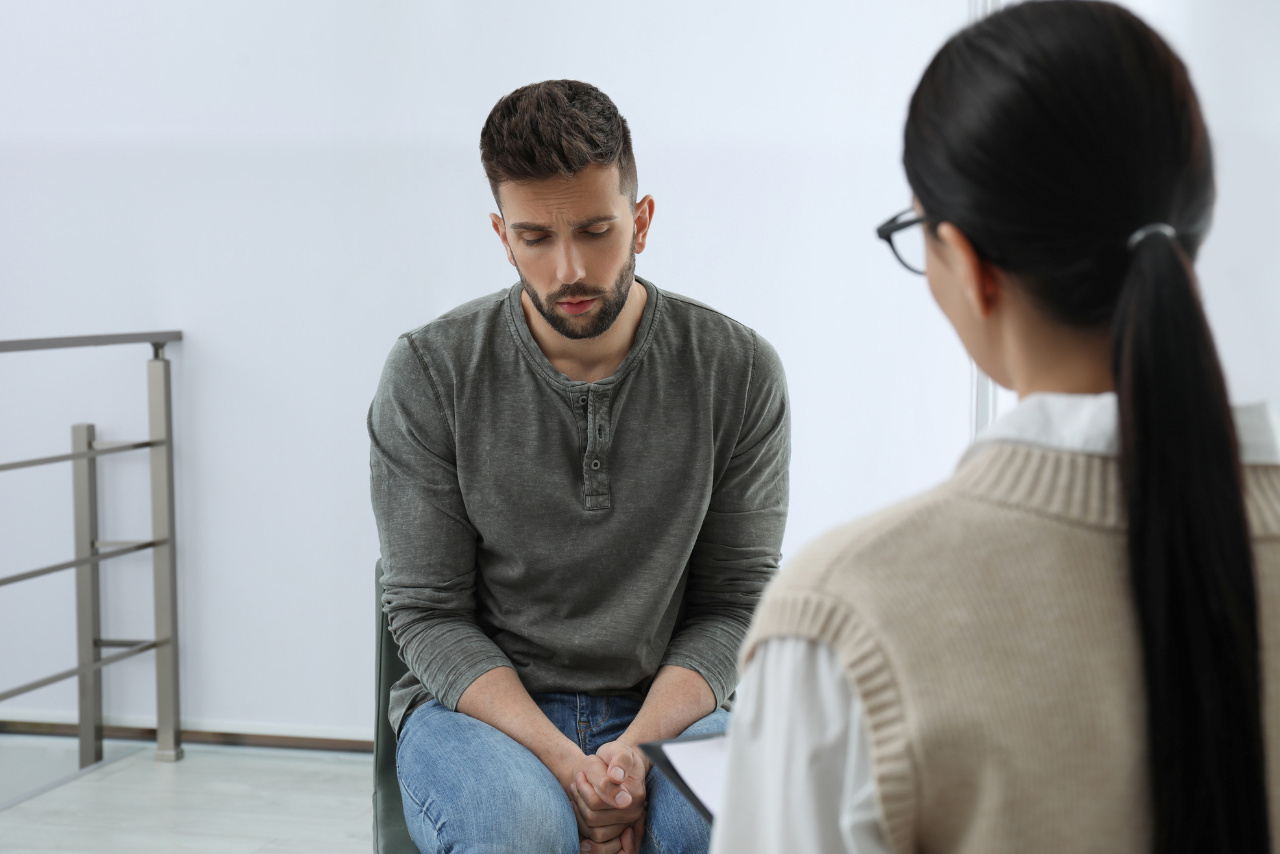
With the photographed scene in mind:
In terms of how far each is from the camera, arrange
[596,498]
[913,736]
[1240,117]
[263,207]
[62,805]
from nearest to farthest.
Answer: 1. [913,736]
2. [1240,117]
3. [596,498]
4. [62,805]
5. [263,207]

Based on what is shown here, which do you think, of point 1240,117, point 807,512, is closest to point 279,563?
point 807,512

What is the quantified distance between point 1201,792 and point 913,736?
0.47ft

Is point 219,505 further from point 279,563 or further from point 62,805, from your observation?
point 62,805

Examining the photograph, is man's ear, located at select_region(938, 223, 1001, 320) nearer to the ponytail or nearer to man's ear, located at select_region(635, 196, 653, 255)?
the ponytail

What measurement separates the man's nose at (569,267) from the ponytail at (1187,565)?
3.01ft

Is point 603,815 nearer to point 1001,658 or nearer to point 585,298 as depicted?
point 585,298

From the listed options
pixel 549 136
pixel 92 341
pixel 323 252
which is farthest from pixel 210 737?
pixel 549 136

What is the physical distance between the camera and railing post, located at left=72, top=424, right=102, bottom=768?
2699 mm

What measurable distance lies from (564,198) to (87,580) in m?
2.02

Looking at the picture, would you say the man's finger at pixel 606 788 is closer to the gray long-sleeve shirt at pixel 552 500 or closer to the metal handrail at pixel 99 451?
the gray long-sleeve shirt at pixel 552 500

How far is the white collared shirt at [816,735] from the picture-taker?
53cm

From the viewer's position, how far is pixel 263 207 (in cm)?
266

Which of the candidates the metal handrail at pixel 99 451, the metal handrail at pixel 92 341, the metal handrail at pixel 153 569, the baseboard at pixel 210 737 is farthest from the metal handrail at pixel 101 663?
the metal handrail at pixel 92 341

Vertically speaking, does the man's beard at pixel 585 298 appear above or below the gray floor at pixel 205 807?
above
